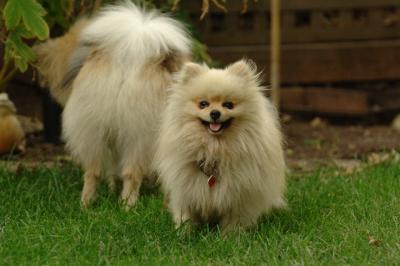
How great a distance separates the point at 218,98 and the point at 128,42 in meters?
1.10

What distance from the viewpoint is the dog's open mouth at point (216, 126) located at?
4656 mm

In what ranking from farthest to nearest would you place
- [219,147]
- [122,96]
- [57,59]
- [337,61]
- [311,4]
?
1. [337,61]
2. [311,4]
3. [57,59]
4. [122,96]
5. [219,147]

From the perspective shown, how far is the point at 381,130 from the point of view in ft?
28.6

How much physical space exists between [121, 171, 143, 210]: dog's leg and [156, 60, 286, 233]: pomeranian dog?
27.9 inches

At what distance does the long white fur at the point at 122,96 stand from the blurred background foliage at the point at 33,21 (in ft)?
1.25

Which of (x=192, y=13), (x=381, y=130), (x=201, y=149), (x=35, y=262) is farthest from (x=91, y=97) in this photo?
(x=381, y=130)

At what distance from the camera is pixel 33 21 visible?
17.2 feet

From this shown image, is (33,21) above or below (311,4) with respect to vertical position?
above

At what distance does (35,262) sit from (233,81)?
1.38 meters

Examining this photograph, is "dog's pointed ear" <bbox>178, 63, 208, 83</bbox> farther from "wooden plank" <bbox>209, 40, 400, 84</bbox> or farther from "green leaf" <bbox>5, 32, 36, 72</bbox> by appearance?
"wooden plank" <bbox>209, 40, 400, 84</bbox>

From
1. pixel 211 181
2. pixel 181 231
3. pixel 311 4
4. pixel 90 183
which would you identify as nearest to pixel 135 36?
pixel 90 183

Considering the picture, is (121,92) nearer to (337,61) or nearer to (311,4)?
(311,4)

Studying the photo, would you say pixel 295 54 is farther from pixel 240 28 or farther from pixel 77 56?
pixel 77 56

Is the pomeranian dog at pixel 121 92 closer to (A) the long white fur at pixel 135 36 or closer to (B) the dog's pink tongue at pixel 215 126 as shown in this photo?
(A) the long white fur at pixel 135 36
